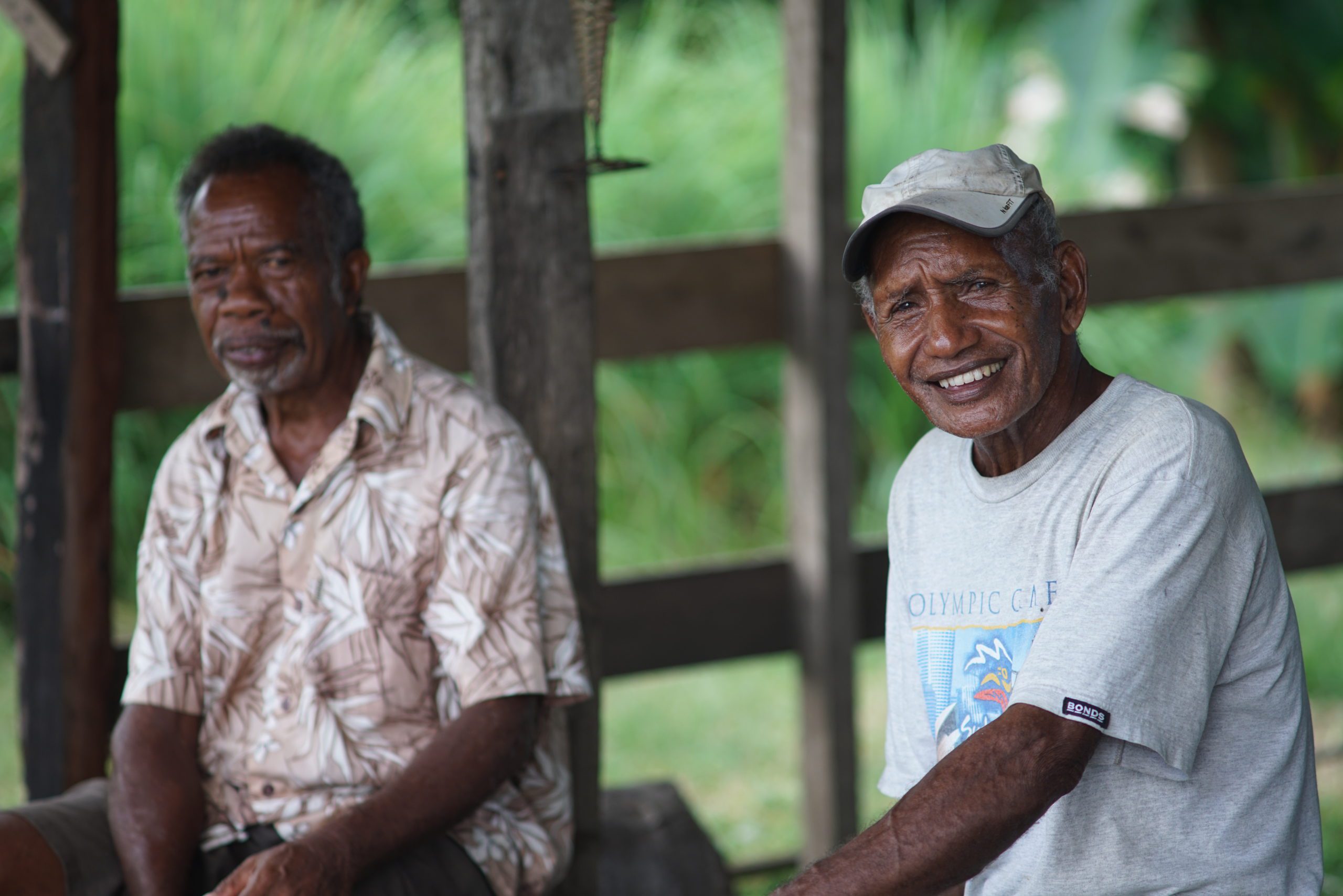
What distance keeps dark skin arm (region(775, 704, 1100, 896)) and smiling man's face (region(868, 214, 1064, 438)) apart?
384 mm

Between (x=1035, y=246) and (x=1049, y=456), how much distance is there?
25cm

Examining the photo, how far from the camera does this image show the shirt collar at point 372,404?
209 cm

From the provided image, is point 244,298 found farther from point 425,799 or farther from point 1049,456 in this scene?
point 1049,456

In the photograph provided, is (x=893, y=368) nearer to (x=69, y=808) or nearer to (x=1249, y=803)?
(x=1249, y=803)

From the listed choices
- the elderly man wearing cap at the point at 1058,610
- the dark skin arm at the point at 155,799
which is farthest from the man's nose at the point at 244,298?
the elderly man wearing cap at the point at 1058,610

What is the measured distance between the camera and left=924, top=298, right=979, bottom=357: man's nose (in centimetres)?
160

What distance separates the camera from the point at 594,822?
7.95 feet

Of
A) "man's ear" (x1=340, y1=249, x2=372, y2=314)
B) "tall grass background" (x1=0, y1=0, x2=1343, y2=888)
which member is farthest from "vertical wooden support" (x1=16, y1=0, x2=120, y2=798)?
"tall grass background" (x1=0, y1=0, x2=1343, y2=888)

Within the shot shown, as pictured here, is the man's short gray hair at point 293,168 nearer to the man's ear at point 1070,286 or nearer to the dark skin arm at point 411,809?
the dark skin arm at point 411,809

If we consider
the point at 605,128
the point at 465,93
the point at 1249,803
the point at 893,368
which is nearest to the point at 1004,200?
the point at 893,368

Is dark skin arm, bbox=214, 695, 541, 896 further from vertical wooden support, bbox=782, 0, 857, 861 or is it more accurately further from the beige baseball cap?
vertical wooden support, bbox=782, 0, 857, 861

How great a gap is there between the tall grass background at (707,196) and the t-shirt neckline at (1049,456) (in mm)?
2094

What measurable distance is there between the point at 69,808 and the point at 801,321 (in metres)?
1.74

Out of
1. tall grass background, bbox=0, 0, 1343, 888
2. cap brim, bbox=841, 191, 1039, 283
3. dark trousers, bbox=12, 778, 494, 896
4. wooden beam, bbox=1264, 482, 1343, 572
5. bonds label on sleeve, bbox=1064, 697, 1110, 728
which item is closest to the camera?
bonds label on sleeve, bbox=1064, 697, 1110, 728
